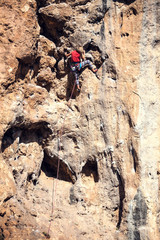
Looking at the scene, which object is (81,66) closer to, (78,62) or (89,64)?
(78,62)

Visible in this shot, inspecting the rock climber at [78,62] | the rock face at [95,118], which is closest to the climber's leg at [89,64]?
the rock climber at [78,62]

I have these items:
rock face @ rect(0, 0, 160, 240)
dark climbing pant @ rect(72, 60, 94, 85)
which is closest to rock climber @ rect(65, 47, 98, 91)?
dark climbing pant @ rect(72, 60, 94, 85)

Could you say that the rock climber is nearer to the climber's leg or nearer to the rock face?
the climber's leg

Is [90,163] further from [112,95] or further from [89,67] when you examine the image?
[89,67]

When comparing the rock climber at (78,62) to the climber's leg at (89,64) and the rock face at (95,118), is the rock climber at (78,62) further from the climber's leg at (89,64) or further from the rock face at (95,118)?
the rock face at (95,118)

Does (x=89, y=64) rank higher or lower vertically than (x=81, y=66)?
higher

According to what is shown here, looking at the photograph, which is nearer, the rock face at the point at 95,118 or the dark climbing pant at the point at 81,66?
the rock face at the point at 95,118

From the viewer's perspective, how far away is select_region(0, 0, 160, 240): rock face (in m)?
10.0

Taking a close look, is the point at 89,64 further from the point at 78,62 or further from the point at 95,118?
the point at 95,118

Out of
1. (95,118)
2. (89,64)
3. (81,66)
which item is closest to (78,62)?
(81,66)

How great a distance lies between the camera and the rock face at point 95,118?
10000 millimetres

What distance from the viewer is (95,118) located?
10.7 meters

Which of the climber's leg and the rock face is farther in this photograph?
the climber's leg

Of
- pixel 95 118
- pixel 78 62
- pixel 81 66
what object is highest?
pixel 78 62
